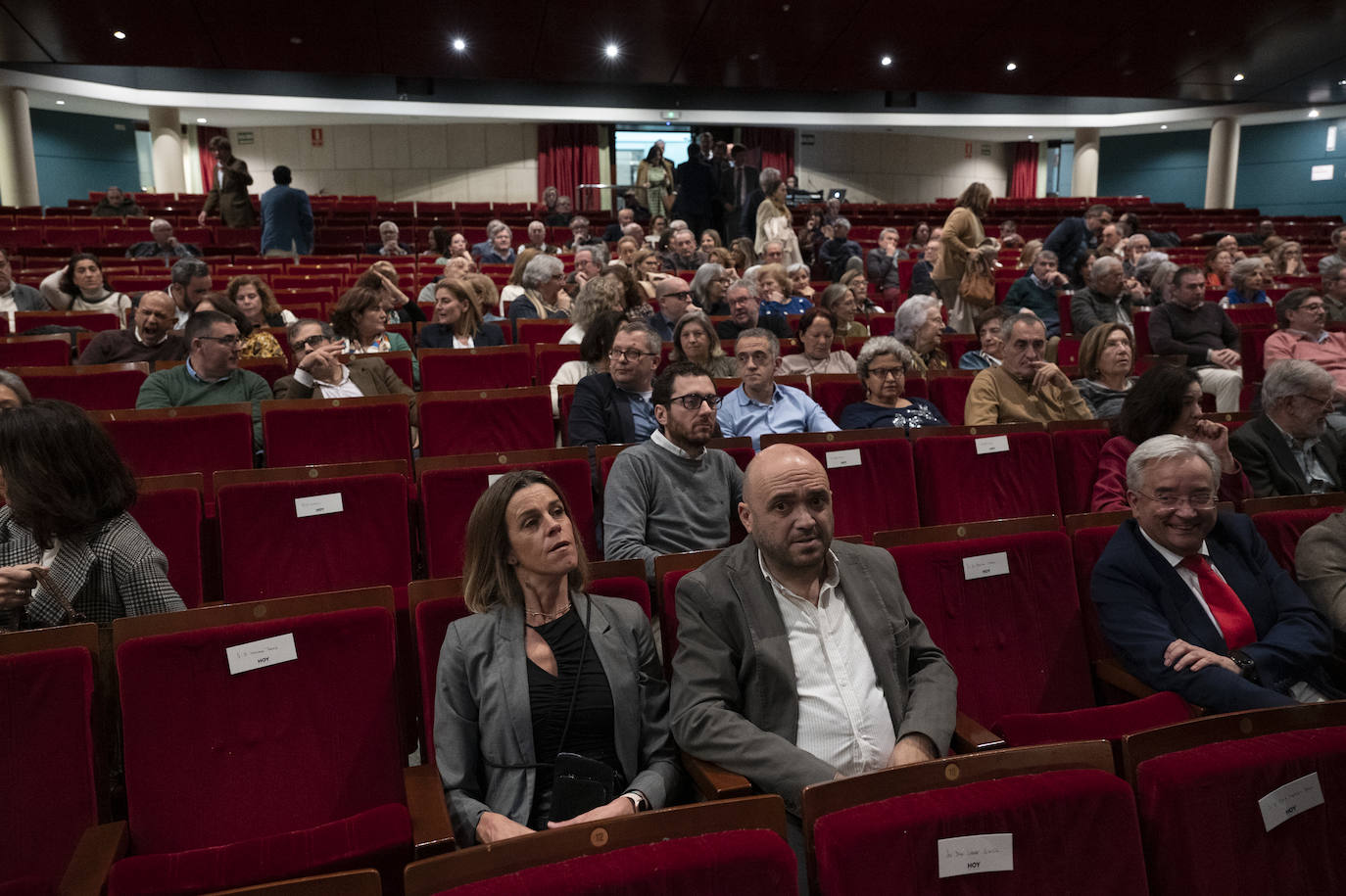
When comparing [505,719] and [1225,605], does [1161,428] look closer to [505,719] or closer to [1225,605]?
[1225,605]

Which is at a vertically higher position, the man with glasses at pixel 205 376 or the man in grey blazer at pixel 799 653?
the man with glasses at pixel 205 376

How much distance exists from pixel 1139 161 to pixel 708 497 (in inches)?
743

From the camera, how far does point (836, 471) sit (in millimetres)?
2592

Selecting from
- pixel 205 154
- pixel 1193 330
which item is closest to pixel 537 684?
pixel 1193 330

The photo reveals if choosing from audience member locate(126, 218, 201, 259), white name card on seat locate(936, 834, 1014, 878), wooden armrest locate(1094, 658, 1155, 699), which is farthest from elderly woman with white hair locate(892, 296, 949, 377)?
audience member locate(126, 218, 201, 259)

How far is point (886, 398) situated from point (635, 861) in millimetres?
2453

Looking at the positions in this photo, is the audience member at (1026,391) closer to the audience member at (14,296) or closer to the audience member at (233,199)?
the audience member at (14,296)

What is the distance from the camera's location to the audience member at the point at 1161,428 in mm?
2510

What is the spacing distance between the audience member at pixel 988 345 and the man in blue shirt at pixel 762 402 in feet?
→ 3.77

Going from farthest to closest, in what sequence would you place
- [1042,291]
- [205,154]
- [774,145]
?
[774,145] < [205,154] < [1042,291]

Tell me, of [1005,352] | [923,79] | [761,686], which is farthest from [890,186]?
[761,686]

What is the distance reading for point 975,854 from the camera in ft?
3.40

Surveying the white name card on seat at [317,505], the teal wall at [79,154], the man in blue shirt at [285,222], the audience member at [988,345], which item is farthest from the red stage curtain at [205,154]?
the white name card on seat at [317,505]

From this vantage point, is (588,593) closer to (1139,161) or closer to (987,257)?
(987,257)
